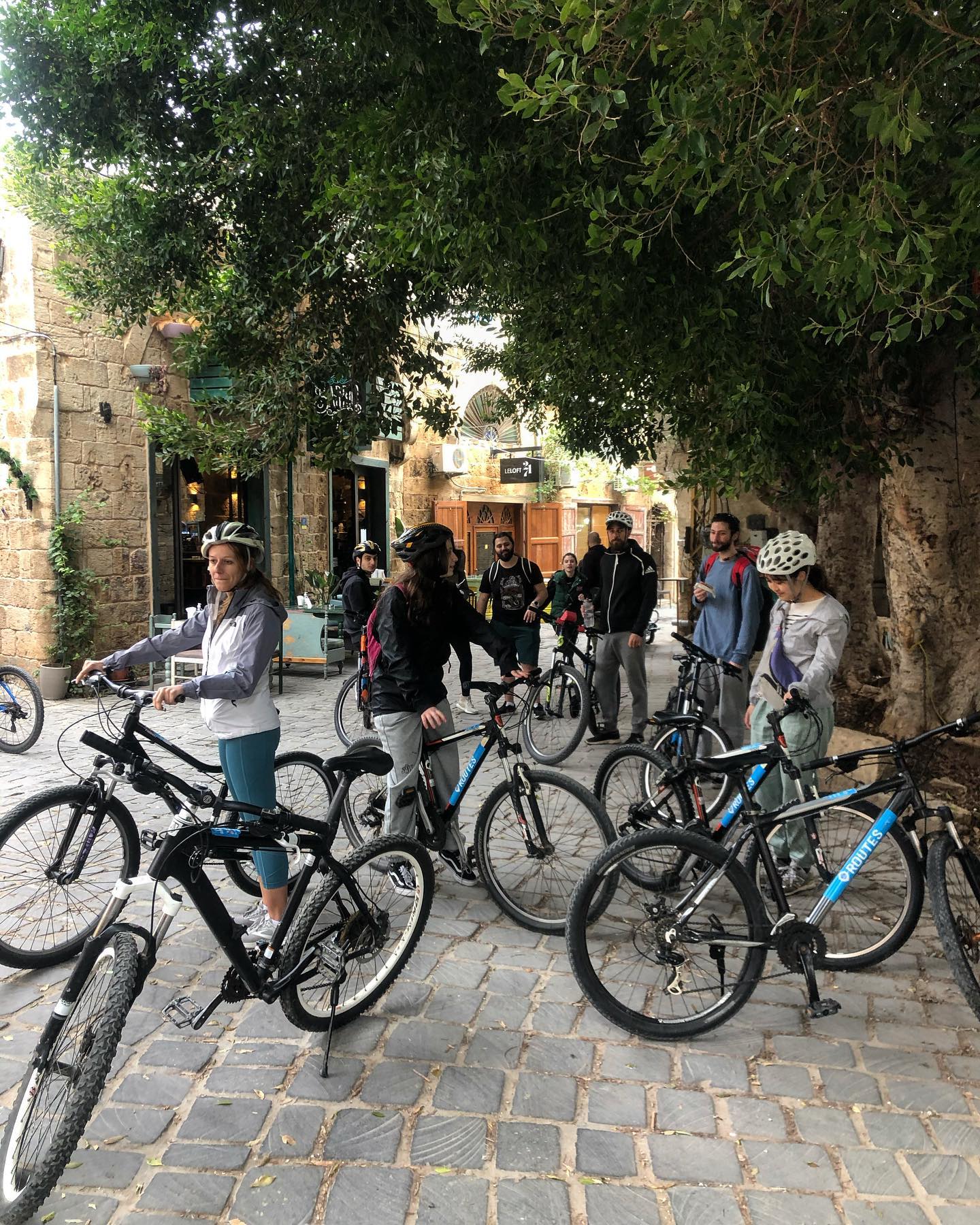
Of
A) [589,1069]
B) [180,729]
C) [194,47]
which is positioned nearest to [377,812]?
[589,1069]

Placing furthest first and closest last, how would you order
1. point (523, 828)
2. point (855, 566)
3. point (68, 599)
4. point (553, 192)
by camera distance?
point (68, 599)
point (855, 566)
point (553, 192)
point (523, 828)

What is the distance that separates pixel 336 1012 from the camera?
3258 millimetres

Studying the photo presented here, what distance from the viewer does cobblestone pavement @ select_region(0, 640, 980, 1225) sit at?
2.46m

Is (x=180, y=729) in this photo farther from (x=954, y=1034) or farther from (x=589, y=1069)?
(x=954, y=1034)

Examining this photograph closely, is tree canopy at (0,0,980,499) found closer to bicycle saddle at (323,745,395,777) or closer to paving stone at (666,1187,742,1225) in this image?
bicycle saddle at (323,745,395,777)

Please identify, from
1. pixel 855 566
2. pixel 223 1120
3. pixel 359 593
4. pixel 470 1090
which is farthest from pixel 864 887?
pixel 855 566

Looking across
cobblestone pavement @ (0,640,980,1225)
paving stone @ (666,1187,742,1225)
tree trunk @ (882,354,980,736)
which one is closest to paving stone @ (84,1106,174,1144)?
cobblestone pavement @ (0,640,980,1225)

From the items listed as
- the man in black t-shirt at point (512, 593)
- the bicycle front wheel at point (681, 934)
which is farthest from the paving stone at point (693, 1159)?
the man in black t-shirt at point (512, 593)

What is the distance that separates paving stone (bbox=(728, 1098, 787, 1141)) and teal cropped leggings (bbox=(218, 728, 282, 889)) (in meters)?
1.89

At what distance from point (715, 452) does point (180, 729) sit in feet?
17.3

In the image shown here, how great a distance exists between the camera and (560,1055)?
10.4 feet

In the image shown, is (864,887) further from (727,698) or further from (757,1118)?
(727,698)

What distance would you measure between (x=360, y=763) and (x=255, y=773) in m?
0.62

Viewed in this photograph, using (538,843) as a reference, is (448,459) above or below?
above
